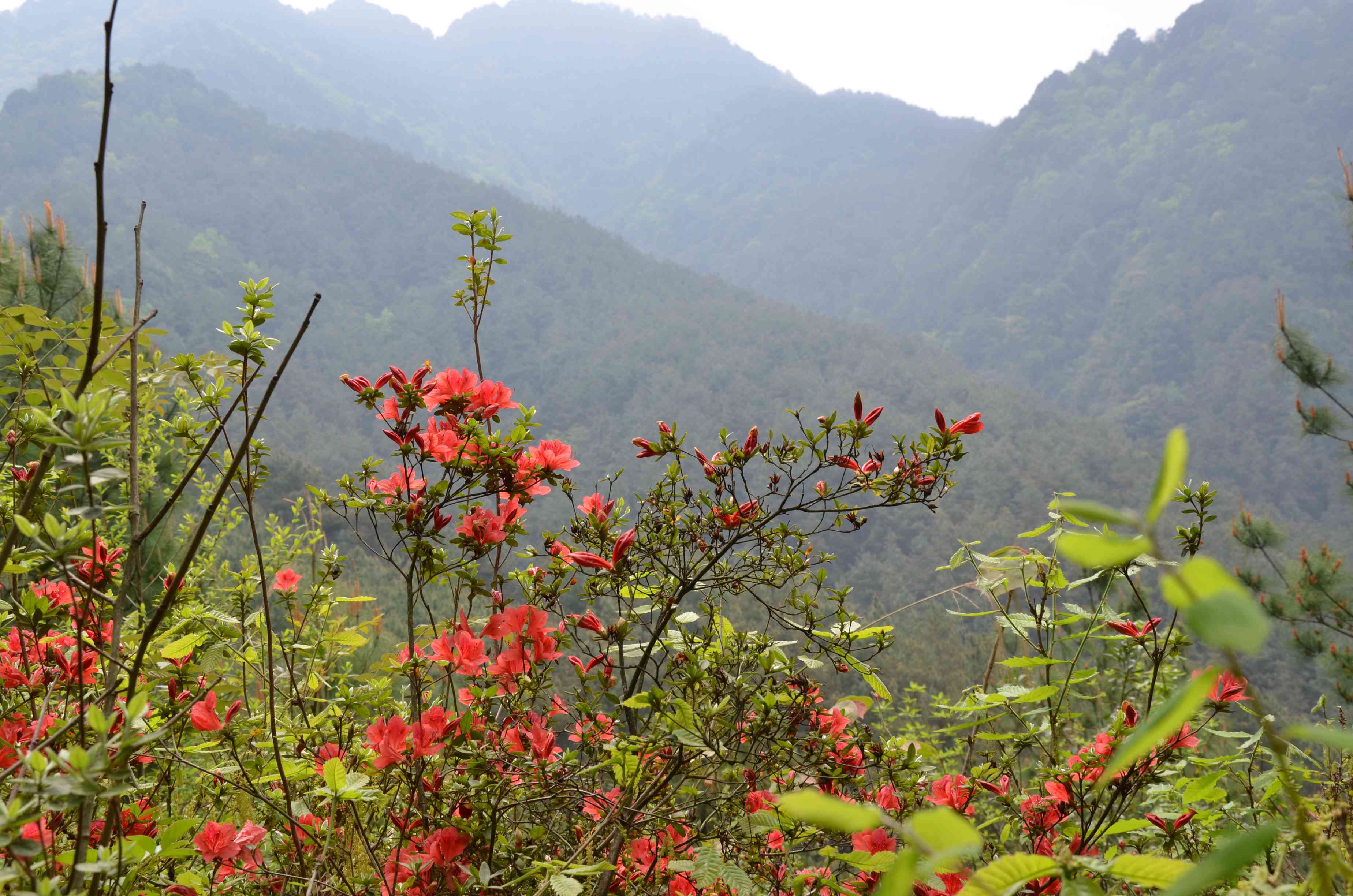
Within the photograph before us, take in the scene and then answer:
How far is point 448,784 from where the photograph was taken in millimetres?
877

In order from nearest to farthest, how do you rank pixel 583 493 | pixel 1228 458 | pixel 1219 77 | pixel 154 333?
pixel 154 333, pixel 583 493, pixel 1228 458, pixel 1219 77

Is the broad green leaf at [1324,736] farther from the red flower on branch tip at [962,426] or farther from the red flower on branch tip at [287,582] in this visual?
the red flower on branch tip at [287,582]

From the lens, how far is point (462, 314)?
1016 inches

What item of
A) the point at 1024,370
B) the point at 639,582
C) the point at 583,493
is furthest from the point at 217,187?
the point at 639,582

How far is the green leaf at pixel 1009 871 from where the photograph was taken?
30 centimetres

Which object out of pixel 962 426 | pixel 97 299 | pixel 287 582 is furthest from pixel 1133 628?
pixel 287 582

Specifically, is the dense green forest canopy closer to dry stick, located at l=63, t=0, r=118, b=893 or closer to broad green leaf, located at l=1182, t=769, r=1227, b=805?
broad green leaf, located at l=1182, t=769, r=1227, b=805

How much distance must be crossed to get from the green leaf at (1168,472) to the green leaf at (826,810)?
0.10 m

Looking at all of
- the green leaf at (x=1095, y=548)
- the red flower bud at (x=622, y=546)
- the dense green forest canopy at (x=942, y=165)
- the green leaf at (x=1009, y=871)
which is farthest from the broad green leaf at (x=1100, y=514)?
the dense green forest canopy at (x=942, y=165)

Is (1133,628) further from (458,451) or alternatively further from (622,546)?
(458,451)

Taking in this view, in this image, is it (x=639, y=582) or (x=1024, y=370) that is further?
(x=1024, y=370)

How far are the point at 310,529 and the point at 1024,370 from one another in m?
30.4

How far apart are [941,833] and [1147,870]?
0.22 m

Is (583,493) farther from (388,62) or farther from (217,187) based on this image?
(388,62)
